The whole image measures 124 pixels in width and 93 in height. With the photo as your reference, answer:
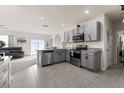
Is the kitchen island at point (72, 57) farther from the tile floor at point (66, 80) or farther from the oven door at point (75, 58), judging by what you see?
the tile floor at point (66, 80)

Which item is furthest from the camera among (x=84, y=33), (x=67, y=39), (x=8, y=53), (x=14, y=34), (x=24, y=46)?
(x=24, y=46)

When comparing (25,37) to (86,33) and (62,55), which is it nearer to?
(62,55)

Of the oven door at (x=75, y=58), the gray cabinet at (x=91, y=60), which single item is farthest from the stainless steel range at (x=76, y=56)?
the gray cabinet at (x=91, y=60)

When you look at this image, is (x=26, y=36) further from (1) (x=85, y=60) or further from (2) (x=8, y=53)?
(1) (x=85, y=60)

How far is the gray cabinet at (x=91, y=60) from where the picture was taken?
3375 mm

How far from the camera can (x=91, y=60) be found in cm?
346

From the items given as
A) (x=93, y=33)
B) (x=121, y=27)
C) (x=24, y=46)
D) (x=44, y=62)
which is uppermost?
(x=121, y=27)

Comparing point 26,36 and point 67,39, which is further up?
point 26,36

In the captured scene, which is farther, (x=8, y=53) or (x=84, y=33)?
(x=8, y=53)

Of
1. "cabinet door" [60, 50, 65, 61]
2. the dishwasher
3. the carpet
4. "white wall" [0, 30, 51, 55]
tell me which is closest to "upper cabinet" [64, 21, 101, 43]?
"cabinet door" [60, 50, 65, 61]

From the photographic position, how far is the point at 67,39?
5723 mm

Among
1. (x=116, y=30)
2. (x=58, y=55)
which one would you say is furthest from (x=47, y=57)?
(x=116, y=30)
